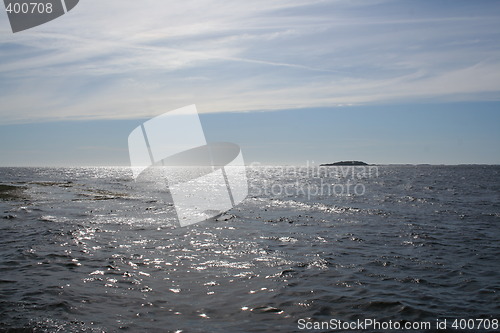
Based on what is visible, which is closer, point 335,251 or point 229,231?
point 335,251

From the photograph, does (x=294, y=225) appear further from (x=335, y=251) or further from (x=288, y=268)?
(x=288, y=268)

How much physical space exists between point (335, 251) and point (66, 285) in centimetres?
1438

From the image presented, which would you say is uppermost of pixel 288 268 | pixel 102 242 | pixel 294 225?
pixel 102 242

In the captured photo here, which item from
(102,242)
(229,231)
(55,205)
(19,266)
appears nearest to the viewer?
(19,266)

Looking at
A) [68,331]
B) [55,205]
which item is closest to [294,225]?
[68,331]

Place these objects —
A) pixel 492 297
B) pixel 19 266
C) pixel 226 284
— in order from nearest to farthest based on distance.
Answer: pixel 492 297 < pixel 226 284 < pixel 19 266

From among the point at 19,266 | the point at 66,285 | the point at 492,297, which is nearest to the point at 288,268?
the point at 492,297

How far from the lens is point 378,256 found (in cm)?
2178

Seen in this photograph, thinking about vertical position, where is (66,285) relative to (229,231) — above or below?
above

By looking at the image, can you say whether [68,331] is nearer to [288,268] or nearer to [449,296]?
[288,268]

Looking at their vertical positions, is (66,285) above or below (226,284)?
above

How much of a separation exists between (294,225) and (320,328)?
21.5 meters

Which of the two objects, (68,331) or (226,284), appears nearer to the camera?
(68,331)

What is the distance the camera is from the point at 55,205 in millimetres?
46094
